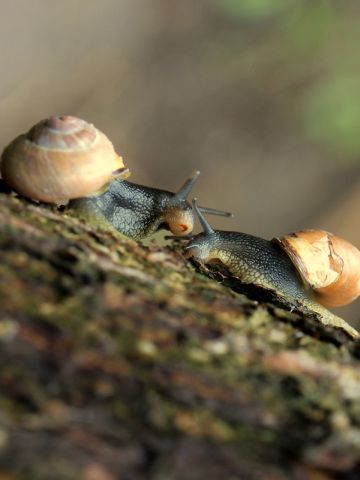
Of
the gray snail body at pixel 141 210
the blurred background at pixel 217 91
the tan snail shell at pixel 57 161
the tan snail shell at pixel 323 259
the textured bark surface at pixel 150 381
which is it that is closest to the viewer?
the textured bark surface at pixel 150 381

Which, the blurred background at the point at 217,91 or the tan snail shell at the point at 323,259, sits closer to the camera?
the tan snail shell at the point at 323,259

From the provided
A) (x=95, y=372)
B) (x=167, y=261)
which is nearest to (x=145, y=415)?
(x=95, y=372)

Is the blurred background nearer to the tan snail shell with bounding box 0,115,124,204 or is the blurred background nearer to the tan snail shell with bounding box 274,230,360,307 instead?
the tan snail shell with bounding box 274,230,360,307

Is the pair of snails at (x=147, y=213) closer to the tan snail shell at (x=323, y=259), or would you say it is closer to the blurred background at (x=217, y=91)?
the tan snail shell at (x=323, y=259)

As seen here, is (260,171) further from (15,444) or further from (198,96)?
(15,444)

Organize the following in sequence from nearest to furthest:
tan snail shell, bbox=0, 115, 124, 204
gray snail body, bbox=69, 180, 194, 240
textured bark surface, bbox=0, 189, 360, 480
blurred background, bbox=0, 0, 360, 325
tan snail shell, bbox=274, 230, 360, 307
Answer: textured bark surface, bbox=0, 189, 360, 480 → tan snail shell, bbox=0, 115, 124, 204 → gray snail body, bbox=69, 180, 194, 240 → tan snail shell, bbox=274, 230, 360, 307 → blurred background, bbox=0, 0, 360, 325

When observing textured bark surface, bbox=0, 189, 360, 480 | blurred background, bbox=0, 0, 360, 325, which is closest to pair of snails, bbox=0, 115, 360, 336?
textured bark surface, bbox=0, 189, 360, 480

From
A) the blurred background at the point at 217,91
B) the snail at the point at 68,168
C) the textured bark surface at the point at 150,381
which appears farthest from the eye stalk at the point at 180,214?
the blurred background at the point at 217,91
